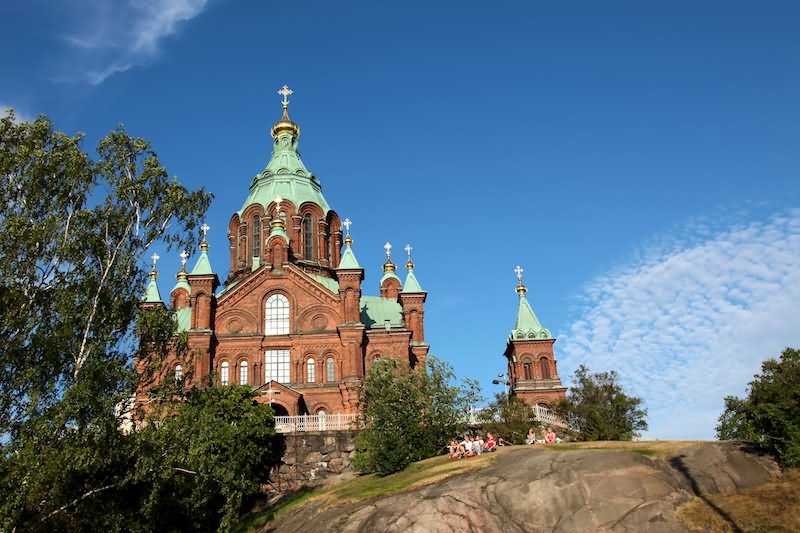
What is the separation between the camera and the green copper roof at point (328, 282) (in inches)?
2083

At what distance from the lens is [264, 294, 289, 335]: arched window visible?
5169 centimetres

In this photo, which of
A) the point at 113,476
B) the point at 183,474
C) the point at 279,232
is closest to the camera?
the point at 113,476

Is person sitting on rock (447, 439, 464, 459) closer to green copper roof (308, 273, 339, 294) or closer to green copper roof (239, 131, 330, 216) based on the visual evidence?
green copper roof (308, 273, 339, 294)

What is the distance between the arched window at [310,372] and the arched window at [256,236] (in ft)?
40.6

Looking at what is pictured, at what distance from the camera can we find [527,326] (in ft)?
196

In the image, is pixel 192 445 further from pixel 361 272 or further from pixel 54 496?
pixel 361 272

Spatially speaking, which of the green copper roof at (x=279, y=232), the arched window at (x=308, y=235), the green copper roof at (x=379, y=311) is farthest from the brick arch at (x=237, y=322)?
the arched window at (x=308, y=235)

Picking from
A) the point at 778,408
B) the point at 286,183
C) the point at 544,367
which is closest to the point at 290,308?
the point at 286,183

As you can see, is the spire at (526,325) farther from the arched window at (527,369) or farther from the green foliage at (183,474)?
the green foliage at (183,474)

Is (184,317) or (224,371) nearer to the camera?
(224,371)

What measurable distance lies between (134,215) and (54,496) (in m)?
9.92

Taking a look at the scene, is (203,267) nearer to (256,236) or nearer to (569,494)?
(256,236)

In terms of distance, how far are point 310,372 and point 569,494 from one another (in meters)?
27.8

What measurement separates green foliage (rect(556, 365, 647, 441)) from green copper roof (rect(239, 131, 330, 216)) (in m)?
25.6
